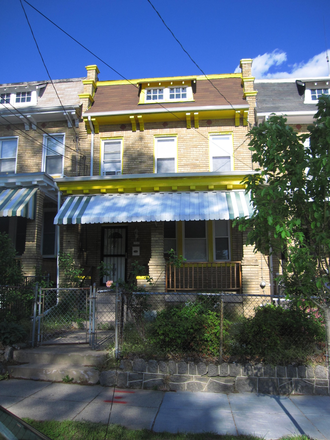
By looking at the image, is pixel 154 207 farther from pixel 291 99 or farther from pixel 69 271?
pixel 291 99

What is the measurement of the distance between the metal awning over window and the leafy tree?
5.01m

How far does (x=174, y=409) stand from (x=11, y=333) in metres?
3.83

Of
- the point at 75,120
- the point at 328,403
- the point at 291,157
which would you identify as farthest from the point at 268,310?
the point at 75,120

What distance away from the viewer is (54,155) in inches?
504

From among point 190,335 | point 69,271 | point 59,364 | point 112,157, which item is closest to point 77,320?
point 69,271

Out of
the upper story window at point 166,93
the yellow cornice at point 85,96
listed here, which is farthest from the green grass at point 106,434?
the yellow cornice at point 85,96

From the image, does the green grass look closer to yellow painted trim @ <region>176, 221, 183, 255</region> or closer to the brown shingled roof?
yellow painted trim @ <region>176, 221, 183, 255</region>

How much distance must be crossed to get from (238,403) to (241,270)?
18.3 feet

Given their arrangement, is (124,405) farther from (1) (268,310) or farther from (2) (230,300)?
(2) (230,300)

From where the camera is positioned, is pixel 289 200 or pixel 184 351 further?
pixel 184 351

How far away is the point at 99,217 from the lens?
9.84 m

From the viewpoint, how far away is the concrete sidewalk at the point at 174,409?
13.9 feet

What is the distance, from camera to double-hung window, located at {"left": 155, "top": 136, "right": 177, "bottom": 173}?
12164mm

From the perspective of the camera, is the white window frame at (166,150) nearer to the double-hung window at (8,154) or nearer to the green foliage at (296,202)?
the double-hung window at (8,154)
